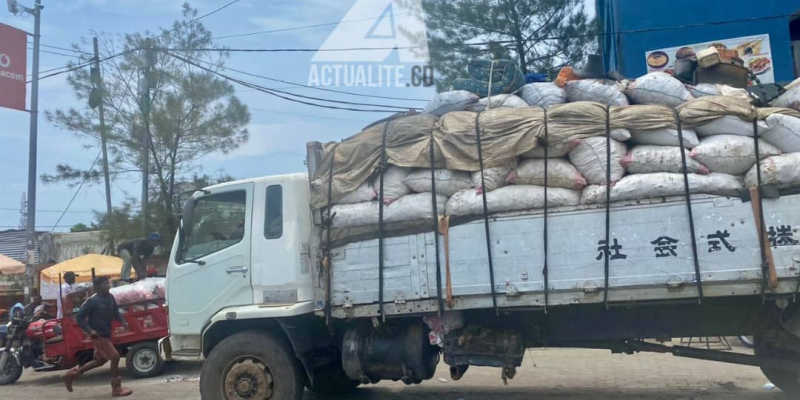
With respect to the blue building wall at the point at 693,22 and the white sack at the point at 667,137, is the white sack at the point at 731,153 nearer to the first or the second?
the white sack at the point at 667,137

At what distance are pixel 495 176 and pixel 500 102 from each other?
937mm

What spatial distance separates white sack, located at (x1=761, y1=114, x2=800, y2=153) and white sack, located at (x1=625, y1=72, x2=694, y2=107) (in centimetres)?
80

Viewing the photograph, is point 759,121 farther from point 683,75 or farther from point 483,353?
point 483,353

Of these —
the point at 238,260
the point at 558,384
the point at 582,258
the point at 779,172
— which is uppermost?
the point at 779,172

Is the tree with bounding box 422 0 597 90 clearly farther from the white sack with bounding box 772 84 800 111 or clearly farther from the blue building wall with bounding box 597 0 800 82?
the white sack with bounding box 772 84 800 111

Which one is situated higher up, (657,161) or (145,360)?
(657,161)

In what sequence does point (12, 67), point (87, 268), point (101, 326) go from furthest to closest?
point (87, 268), point (12, 67), point (101, 326)

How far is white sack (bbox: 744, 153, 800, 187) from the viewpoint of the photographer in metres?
5.01

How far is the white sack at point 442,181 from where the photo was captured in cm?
579

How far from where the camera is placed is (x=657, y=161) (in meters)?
5.33

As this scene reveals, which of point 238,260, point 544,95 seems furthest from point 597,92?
point 238,260

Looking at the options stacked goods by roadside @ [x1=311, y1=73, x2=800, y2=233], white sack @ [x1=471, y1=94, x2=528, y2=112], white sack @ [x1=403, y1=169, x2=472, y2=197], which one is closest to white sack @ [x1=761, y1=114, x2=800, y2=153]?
stacked goods by roadside @ [x1=311, y1=73, x2=800, y2=233]

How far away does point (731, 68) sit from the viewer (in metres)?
6.54

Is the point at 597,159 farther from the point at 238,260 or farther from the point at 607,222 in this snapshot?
the point at 238,260
